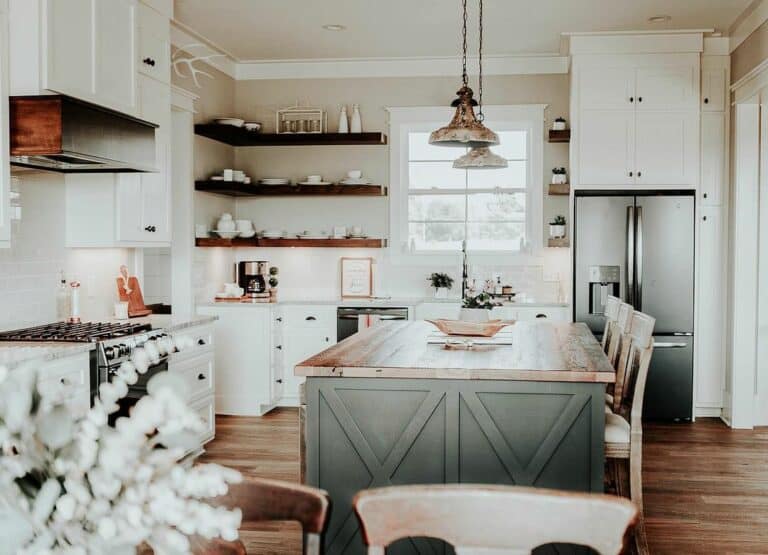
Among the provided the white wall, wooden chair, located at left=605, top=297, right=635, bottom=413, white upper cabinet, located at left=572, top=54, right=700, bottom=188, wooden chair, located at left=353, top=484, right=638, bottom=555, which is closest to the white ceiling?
white upper cabinet, located at left=572, top=54, right=700, bottom=188

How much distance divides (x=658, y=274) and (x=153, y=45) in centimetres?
395

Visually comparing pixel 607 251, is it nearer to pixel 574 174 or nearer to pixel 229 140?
pixel 574 174

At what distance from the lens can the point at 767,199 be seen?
6.12m

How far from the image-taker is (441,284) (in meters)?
7.02

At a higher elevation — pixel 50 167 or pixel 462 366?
pixel 50 167

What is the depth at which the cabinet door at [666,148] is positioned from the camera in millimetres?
6359

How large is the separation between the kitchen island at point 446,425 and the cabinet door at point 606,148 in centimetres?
337

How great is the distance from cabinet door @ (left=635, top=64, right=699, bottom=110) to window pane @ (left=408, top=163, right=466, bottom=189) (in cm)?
162

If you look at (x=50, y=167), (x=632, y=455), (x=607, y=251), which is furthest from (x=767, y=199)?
(x=50, y=167)

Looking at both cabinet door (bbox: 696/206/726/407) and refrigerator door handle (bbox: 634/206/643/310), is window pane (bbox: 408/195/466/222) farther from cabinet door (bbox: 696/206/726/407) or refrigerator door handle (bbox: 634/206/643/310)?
cabinet door (bbox: 696/206/726/407)

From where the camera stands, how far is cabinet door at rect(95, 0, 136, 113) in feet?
14.0

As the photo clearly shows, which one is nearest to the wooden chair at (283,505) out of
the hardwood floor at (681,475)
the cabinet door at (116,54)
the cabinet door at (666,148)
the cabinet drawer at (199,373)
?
the hardwood floor at (681,475)

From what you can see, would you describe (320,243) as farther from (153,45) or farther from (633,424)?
(633,424)

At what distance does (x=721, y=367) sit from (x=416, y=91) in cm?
335
